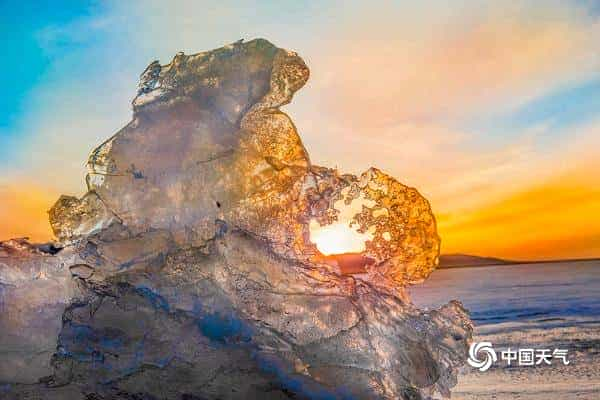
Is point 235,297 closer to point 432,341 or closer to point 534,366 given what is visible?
point 432,341

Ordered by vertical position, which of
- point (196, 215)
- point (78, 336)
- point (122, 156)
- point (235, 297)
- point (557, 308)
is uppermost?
point (557, 308)

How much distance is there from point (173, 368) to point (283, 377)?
689mm

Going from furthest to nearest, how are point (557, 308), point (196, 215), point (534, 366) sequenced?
1. point (557, 308)
2. point (534, 366)
3. point (196, 215)

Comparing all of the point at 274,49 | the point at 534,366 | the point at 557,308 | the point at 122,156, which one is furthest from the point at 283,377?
the point at 557,308

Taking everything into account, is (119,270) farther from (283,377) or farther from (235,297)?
→ (283,377)

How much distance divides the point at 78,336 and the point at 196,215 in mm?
1083

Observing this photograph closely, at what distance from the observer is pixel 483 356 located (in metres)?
13.4

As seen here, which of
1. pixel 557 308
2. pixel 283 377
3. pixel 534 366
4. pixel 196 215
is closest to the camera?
pixel 283 377

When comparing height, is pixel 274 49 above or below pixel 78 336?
above

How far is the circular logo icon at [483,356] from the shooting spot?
11961 millimetres

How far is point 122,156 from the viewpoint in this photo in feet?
13.5

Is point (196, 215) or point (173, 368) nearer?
point (173, 368)

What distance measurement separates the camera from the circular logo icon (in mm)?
11961

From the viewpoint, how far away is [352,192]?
4070mm
